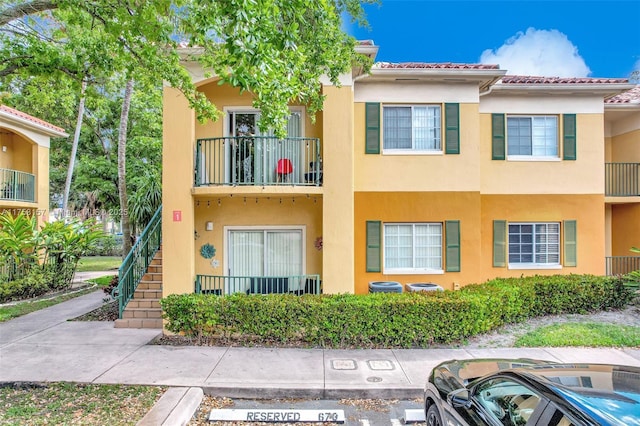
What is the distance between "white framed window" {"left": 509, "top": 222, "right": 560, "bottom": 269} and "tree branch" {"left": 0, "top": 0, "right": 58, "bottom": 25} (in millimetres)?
12600

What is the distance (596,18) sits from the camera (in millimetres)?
15961

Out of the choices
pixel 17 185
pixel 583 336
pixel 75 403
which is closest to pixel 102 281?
pixel 17 185

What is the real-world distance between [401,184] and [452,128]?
209 cm

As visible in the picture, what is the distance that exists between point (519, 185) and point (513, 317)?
4.30 meters

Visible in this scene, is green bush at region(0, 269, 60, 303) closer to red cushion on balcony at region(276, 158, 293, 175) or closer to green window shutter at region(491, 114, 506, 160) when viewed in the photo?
red cushion on balcony at region(276, 158, 293, 175)

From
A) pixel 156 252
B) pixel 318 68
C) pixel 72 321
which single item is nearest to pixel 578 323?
pixel 318 68

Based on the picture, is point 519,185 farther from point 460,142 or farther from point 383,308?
point 383,308

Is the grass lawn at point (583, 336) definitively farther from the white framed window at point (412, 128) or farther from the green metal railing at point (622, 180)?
the green metal railing at point (622, 180)

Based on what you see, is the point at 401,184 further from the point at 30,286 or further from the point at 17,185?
the point at 17,185

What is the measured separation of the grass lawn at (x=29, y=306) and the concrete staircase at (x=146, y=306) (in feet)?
11.0

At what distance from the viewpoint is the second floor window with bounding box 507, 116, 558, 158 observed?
1098 cm

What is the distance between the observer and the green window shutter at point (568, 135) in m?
10.8

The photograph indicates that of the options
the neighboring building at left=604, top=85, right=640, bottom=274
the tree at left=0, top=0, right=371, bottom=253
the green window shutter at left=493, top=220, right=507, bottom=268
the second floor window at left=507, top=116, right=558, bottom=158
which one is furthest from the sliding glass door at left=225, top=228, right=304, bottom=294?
the neighboring building at left=604, top=85, right=640, bottom=274

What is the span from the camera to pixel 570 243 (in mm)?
10906
